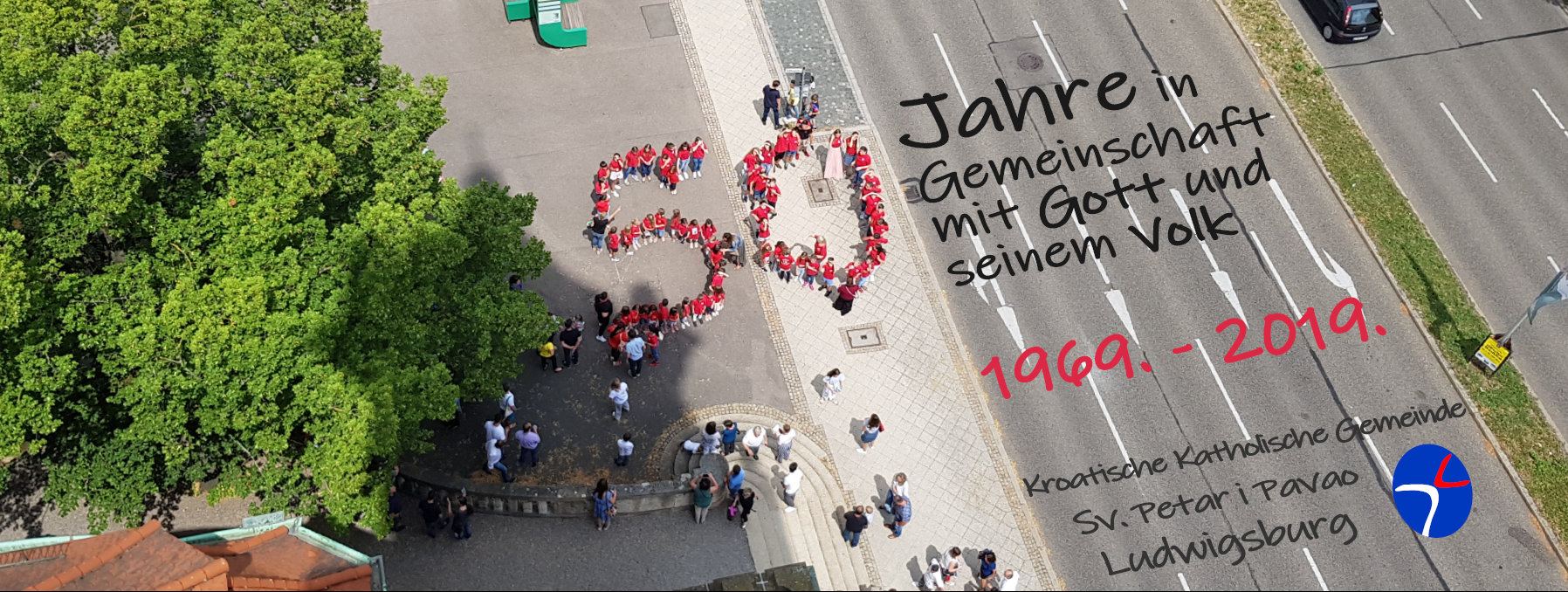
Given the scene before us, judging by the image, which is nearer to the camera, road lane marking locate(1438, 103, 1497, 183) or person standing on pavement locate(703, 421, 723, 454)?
person standing on pavement locate(703, 421, 723, 454)

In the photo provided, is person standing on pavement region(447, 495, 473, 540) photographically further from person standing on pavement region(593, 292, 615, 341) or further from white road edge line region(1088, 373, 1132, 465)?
white road edge line region(1088, 373, 1132, 465)

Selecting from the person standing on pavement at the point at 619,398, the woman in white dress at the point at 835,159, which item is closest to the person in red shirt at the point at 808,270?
the woman in white dress at the point at 835,159

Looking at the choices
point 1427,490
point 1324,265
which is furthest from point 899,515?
point 1324,265

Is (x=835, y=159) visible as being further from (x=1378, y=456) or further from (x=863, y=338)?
(x=1378, y=456)

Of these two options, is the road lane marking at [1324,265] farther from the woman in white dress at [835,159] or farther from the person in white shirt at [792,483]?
the person in white shirt at [792,483]

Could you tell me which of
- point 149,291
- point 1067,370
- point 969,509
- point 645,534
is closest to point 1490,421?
point 1067,370

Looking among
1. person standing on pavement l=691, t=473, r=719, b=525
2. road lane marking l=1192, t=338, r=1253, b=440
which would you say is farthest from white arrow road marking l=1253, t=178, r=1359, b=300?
person standing on pavement l=691, t=473, r=719, b=525

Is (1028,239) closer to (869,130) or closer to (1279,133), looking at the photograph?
(869,130)
